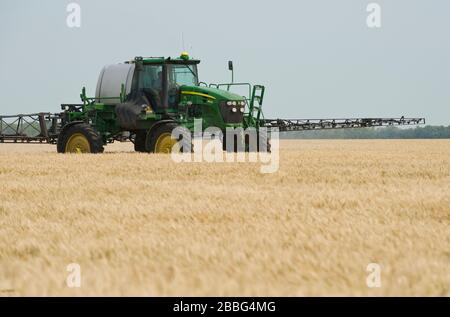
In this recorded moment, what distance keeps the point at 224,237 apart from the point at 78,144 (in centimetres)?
1477

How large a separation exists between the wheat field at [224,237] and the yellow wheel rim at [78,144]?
29.6 feet

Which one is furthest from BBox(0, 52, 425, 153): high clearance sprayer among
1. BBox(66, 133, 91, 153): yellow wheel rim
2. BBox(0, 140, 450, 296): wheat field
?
BBox(0, 140, 450, 296): wheat field

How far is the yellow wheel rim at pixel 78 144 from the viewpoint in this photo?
19172mm

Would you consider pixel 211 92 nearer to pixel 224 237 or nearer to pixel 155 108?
pixel 155 108

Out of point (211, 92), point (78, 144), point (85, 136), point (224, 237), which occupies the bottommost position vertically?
point (224, 237)

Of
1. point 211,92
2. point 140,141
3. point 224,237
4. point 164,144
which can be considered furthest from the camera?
point 140,141

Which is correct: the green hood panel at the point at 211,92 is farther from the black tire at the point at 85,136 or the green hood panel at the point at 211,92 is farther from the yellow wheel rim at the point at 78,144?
the yellow wheel rim at the point at 78,144

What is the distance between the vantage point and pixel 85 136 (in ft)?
62.6

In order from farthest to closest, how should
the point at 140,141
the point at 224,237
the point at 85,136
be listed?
the point at 140,141 → the point at 85,136 → the point at 224,237

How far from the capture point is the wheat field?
3.80 metres

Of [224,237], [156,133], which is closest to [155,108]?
[156,133]

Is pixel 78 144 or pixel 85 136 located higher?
pixel 85 136

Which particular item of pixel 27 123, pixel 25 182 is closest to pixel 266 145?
pixel 27 123
